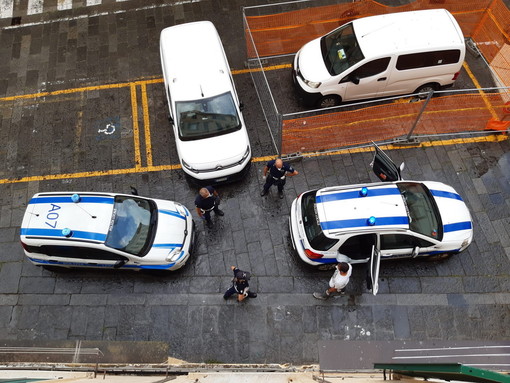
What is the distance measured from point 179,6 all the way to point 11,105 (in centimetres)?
595

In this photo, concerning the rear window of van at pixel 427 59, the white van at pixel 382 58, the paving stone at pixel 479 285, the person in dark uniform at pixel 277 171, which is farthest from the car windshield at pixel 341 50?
the paving stone at pixel 479 285

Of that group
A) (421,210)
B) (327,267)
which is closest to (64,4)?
(327,267)

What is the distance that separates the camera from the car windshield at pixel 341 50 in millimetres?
9695

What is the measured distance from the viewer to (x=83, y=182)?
31.8 feet

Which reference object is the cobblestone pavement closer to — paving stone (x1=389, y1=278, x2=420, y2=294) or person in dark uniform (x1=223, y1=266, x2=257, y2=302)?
paving stone (x1=389, y1=278, x2=420, y2=294)

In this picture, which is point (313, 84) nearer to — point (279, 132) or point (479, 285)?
point (279, 132)

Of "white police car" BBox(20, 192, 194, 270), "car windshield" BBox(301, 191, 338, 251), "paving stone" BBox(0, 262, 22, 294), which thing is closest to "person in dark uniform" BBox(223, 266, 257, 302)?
"white police car" BBox(20, 192, 194, 270)

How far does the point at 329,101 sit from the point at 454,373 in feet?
25.2

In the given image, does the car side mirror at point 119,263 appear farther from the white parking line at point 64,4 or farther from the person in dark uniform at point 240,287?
the white parking line at point 64,4

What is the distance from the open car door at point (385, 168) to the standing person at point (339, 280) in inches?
95.2

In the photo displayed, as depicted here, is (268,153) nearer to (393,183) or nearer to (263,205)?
(263,205)

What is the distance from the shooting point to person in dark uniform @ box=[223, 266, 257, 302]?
7.14 m

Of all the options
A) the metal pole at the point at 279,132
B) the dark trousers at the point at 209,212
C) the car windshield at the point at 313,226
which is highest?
the metal pole at the point at 279,132

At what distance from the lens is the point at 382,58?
31.0 ft
